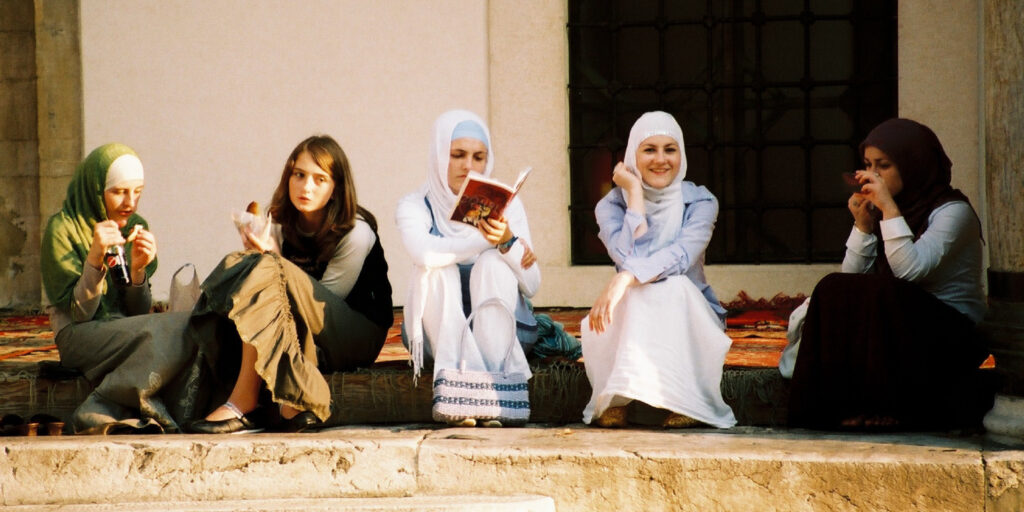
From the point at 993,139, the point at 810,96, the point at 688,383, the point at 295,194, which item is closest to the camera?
the point at 993,139

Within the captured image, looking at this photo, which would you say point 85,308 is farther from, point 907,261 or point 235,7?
point 235,7

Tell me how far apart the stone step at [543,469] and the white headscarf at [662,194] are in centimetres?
86

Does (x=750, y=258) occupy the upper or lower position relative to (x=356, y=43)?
lower

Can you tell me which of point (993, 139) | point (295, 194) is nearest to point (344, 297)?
point (295, 194)

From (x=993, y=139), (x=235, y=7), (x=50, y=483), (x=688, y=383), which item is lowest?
(x=50, y=483)

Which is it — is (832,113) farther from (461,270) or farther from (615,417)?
(615,417)

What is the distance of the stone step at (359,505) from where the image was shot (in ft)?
13.1

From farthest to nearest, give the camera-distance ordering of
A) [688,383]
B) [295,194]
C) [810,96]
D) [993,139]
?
[810,96] < [295,194] < [688,383] < [993,139]

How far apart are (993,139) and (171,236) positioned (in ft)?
17.6

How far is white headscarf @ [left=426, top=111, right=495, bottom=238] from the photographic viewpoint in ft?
16.9

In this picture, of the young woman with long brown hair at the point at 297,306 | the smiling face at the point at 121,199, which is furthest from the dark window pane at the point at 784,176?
the smiling face at the point at 121,199

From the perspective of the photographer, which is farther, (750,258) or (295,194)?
(750,258)

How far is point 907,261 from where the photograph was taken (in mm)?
4480

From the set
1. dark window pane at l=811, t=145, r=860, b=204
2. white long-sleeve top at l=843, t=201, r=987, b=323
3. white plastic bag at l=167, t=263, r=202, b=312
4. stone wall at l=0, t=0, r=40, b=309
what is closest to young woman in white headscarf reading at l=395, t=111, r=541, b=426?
white plastic bag at l=167, t=263, r=202, b=312
